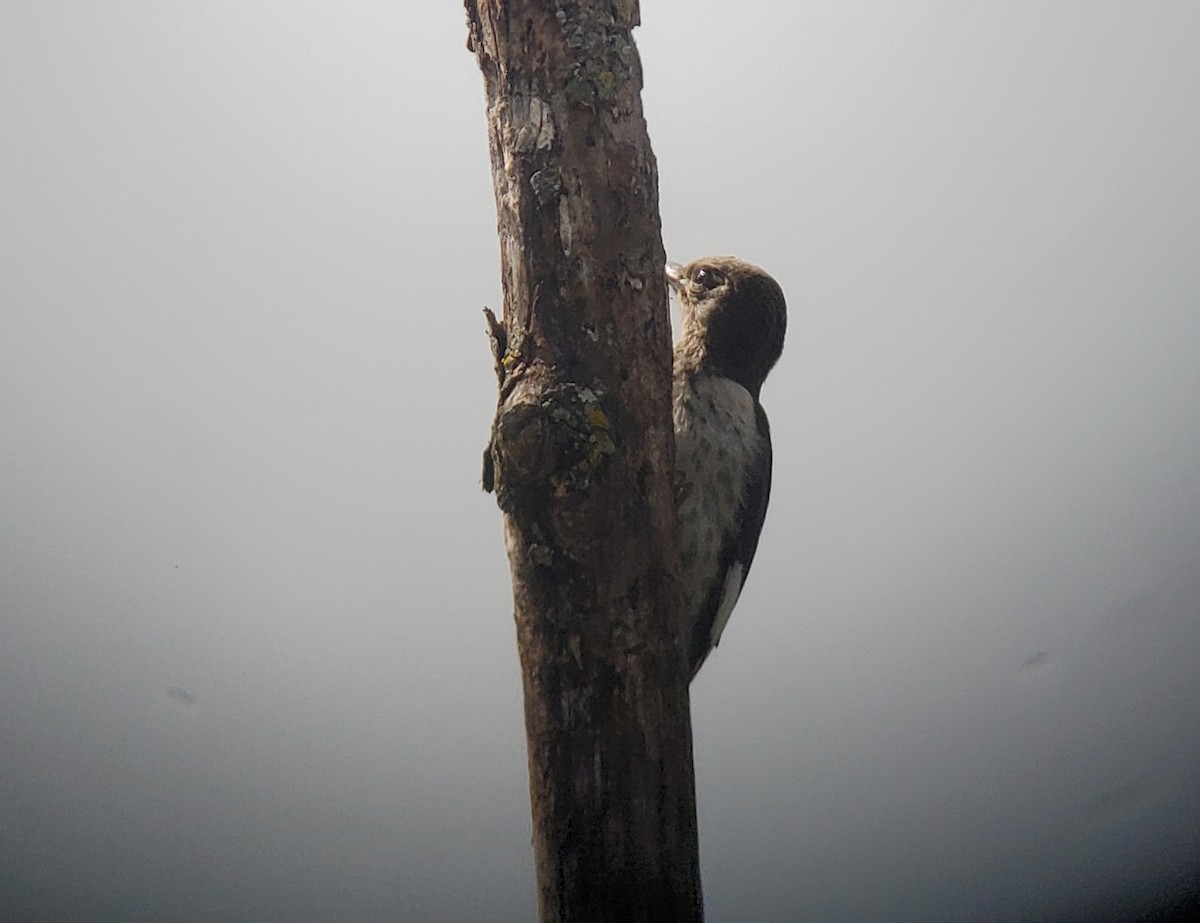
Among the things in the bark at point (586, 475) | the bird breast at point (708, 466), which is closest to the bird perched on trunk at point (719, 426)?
the bird breast at point (708, 466)

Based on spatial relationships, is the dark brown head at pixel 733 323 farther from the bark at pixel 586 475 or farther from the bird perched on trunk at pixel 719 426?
the bark at pixel 586 475

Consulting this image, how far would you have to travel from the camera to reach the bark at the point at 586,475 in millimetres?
1697

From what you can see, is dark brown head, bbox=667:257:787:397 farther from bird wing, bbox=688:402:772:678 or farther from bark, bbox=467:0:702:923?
bark, bbox=467:0:702:923

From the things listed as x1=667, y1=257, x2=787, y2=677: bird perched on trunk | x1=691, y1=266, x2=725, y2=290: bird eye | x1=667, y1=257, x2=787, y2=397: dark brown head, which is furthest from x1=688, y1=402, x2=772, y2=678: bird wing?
x1=691, y1=266, x2=725, y2=290: bird eye

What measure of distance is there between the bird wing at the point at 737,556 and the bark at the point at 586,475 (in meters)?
0.76

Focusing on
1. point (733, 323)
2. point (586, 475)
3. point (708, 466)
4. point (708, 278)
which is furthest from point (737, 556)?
point (586, 475)

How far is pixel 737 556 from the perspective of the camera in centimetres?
256

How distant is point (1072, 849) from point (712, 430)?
2639mm

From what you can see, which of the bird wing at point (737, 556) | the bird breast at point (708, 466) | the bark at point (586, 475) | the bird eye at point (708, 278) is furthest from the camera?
the bird eye at point (708, 278)

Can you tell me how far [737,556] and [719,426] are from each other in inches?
13.0

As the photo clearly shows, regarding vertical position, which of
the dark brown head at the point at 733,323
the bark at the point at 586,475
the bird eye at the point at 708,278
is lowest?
the bark at the point at 586,475

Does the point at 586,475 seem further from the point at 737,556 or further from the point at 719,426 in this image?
the point at 737,556

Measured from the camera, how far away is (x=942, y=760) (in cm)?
380

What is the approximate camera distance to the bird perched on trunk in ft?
7.93
